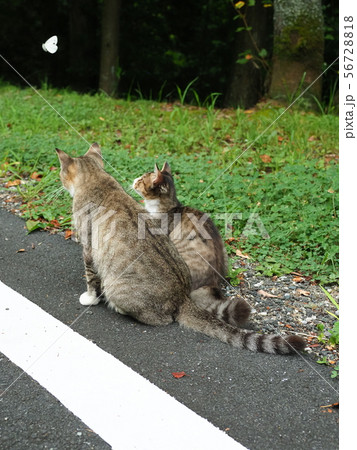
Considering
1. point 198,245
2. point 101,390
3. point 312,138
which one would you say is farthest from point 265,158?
point 101,390

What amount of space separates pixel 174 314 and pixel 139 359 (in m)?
0.54

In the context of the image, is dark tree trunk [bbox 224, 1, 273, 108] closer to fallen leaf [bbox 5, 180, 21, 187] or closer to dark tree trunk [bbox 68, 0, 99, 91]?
dark tree trunk [bbox 68, 0, 99, 91]

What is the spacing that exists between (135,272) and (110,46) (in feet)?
29.7

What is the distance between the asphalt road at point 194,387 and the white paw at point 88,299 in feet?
0.14

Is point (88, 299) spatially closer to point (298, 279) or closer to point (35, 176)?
point (298, 279)

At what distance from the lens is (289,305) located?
3.77 m

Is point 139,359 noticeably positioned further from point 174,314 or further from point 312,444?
point 312,444

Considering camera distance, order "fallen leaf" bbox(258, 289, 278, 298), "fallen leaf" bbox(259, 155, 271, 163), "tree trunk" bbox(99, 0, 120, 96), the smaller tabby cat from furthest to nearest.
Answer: "tree trunk" bbox(99, 0, 120, 96) → "fallen leaf" bbox(259, 155, 271, 163) → "fallen leaf" bbox(258, 289, 278, 298) → the smaller tabby cat

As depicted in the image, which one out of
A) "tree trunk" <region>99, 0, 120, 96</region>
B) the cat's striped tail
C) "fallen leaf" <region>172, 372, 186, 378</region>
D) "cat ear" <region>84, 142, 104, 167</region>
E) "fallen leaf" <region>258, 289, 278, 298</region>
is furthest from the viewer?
"tree trunk" <region>99, 0, 120, 96</region>

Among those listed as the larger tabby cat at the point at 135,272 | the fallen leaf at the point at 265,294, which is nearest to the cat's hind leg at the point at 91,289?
the larger tabby cat at the point at 135,272

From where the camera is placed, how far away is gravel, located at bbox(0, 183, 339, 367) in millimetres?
3349

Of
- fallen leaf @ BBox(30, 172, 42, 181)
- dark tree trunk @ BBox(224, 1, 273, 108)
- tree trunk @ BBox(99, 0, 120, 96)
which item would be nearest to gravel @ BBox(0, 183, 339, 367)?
fallen leaf @ BBox(30, 172, 42, 181)

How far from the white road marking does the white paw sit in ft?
1.01
